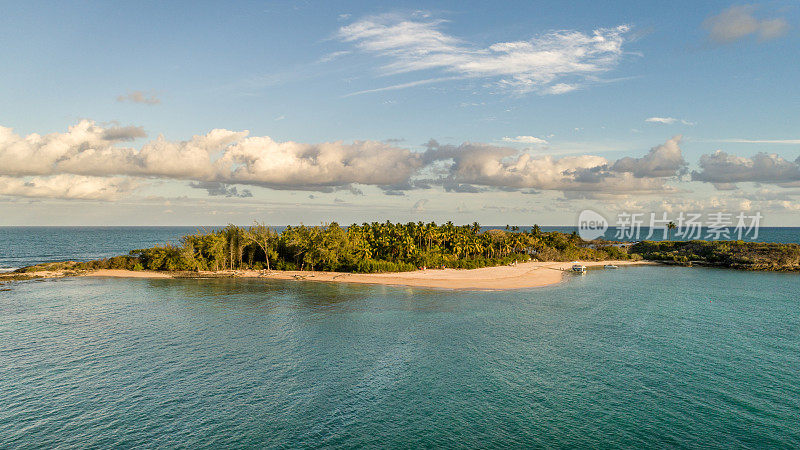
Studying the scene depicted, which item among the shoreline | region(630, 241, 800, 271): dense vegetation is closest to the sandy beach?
the shoreline

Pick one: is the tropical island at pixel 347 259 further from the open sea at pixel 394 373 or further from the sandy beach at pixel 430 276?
the open sea at pixel 394 373

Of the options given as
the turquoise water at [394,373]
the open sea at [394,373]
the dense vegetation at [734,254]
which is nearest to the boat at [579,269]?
the dense vegetation at [734,254]

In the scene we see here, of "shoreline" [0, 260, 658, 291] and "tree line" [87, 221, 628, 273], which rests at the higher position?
"tree line" [87, 221, 628, 273]

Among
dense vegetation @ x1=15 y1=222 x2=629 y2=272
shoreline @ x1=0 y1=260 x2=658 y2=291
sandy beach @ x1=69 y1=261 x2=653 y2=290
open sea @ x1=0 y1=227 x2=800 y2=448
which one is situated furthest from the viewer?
dense vegetation @ x1=15 y1=222 x2=629 y2=272

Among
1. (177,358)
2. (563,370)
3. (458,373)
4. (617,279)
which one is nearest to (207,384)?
(177,358)

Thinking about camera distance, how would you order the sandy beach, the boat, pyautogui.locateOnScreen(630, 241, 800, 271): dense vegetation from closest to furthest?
1. the sandy beach
2. the boat
3. pyautogui.locateOnScreen(630, 241, 800, 271): dense vegetation

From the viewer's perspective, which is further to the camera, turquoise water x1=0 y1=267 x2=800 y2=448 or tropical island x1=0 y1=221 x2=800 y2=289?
tropical island x1=0 y1=221 x2=800 y2=289

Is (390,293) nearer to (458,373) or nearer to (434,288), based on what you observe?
(434,288)

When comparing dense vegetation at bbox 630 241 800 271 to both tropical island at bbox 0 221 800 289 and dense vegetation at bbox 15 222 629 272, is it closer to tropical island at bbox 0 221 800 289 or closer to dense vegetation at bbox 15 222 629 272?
tropical island at bbox 0 221 800 289
